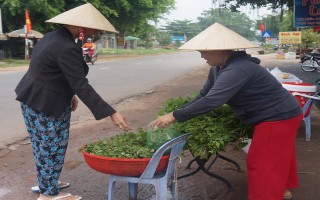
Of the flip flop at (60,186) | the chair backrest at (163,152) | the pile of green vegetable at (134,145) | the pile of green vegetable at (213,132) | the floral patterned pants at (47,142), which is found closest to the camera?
the chair backrest at (163,152)

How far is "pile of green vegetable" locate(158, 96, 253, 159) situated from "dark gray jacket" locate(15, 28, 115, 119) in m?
0.66

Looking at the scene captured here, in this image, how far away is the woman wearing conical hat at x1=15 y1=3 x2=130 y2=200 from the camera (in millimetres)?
3088

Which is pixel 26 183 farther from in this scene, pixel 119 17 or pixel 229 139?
pixel 119 17

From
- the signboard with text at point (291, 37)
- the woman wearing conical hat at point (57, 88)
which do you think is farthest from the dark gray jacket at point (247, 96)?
the signboard with text at point (291, 37)

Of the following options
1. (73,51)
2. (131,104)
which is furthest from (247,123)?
(131,104)

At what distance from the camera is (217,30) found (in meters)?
3.24

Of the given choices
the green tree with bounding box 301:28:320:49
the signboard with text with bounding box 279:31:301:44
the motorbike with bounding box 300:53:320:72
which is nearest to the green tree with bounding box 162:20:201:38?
the green tree with bounding box 301:28:320:49

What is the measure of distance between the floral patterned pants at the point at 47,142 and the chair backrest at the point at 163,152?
3.29 ft

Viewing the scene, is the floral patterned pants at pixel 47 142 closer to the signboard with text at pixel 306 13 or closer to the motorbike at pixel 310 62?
the signboard with text at pixel 306 13

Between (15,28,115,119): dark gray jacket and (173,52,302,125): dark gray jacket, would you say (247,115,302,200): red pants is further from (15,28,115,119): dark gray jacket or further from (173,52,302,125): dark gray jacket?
(15,28,115,119): dark gray jacket

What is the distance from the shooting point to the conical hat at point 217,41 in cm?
301

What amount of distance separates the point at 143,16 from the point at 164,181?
30.9m

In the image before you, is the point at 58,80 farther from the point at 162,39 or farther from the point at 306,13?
the point at 162,39

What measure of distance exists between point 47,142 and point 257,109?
67.9 inches
